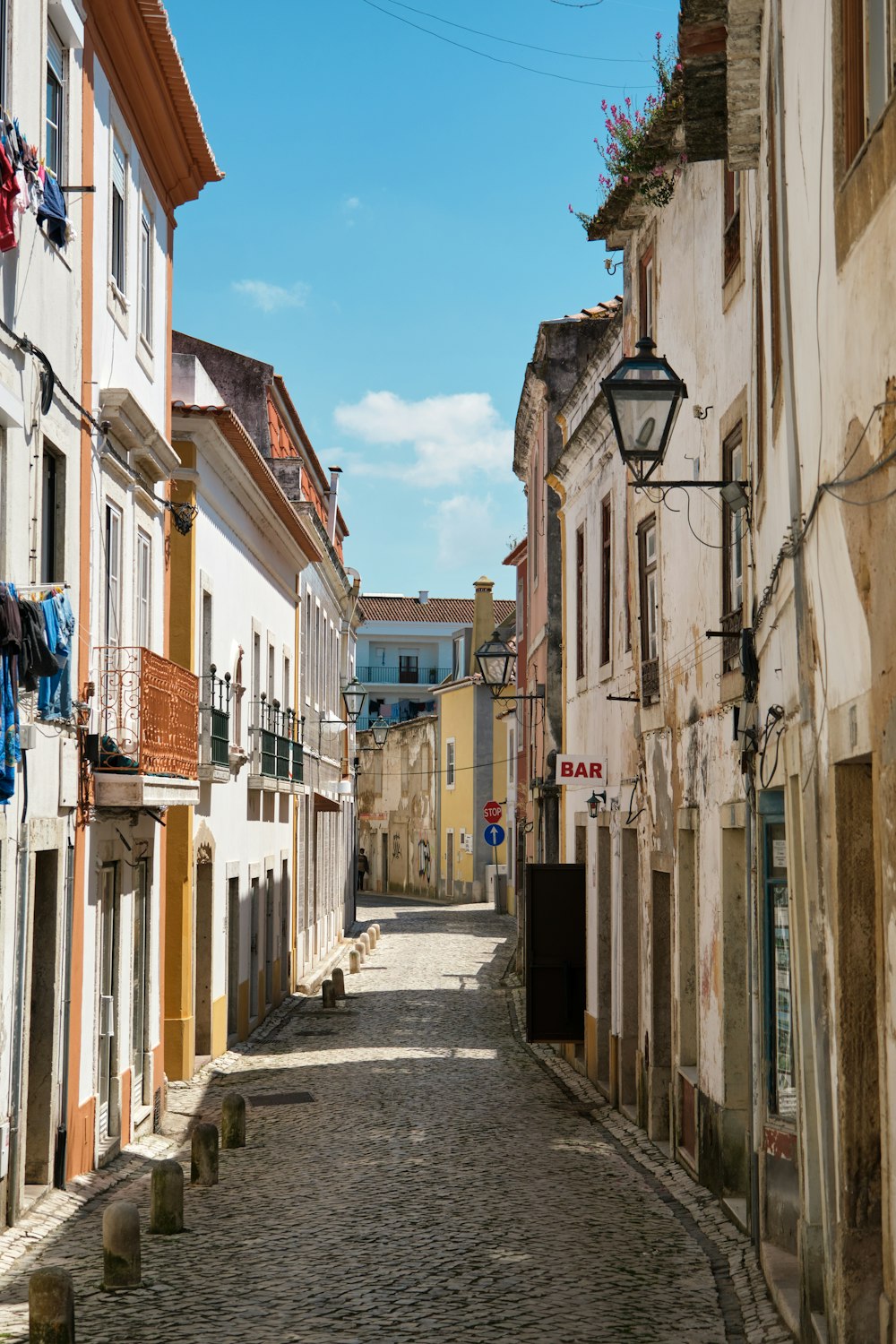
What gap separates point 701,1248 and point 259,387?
19.5 m

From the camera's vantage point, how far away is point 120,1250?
8695mm

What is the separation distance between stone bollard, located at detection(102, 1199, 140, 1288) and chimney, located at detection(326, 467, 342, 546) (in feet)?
94.5

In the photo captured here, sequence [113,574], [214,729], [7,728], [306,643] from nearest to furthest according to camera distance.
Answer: [7,728] → [113,574] → [214,729] → [306,643]

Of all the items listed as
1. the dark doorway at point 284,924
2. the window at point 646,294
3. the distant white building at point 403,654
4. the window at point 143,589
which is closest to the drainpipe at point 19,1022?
the window at point 143,589

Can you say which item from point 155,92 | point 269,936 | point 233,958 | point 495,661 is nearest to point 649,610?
point 155,92

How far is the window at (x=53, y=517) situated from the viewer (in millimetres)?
11430

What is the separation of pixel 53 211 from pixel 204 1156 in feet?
20.9

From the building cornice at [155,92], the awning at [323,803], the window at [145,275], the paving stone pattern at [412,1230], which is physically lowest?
the paving stone pattern at [412,1230]

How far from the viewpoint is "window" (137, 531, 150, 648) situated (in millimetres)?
14594

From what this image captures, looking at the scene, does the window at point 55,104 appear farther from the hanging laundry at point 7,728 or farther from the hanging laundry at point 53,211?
the hanging laundry at point 7,728

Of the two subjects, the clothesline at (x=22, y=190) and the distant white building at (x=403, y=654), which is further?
the distant white building at (x=403, y=654)

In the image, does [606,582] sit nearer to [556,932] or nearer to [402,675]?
[556,932]

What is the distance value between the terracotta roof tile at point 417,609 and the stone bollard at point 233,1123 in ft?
214

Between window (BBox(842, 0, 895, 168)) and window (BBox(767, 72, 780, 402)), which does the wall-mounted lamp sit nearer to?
window (BBox(767, 72, 780, 402))
